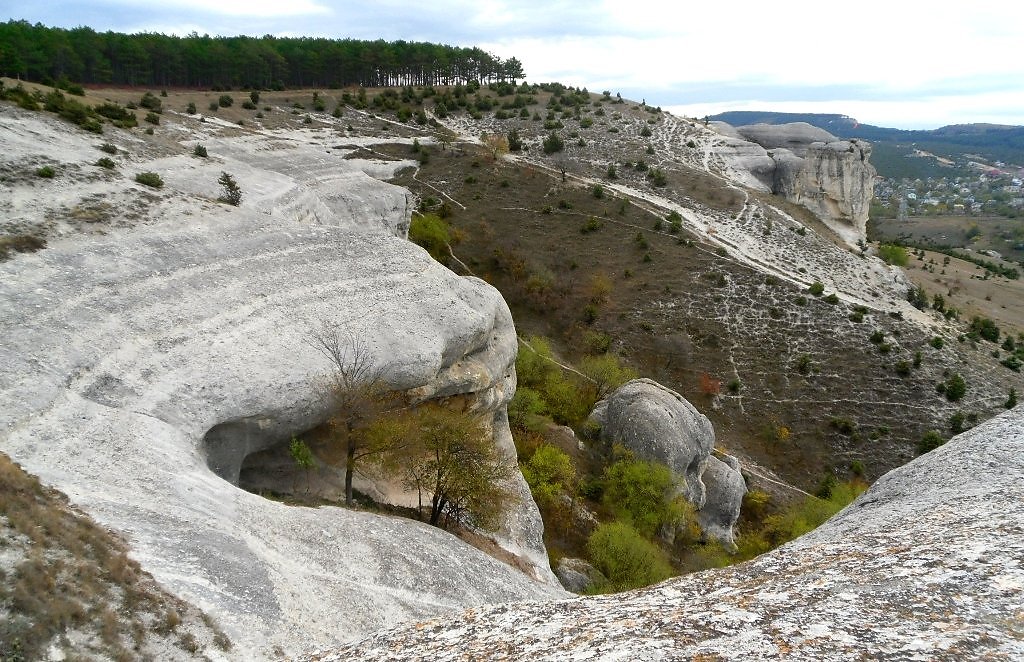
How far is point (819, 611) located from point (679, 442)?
26747 millimetres

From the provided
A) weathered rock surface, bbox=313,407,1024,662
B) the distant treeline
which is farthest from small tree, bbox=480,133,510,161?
weathered rock surface, bbox=313,407,1024,662

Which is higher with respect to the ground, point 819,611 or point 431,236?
point 819,611

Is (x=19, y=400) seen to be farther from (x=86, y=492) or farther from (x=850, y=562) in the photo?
(x=850, y=562)

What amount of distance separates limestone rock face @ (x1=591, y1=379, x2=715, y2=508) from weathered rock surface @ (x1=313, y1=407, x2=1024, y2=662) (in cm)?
2190

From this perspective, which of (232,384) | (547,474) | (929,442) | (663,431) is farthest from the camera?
(929,442)

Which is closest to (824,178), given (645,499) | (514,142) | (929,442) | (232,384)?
(514,142)

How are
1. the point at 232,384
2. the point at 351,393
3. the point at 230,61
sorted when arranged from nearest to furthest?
the point at 232,384 < the point at 351,393 < the point at 230,61

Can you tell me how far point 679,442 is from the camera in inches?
1314

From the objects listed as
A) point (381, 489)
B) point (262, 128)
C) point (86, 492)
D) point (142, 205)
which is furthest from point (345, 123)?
point (86, 492)

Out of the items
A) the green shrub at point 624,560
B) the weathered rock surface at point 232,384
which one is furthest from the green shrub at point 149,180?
the green shrub at point 624,560

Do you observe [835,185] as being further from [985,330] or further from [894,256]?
[985,330]

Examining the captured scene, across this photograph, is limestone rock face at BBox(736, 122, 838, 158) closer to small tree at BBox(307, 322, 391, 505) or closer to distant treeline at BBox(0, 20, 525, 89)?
distant treeline at BBox(0, 20, 525, 89)

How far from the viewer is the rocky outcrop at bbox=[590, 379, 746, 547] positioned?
33.2 m

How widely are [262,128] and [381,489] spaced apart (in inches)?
2143
